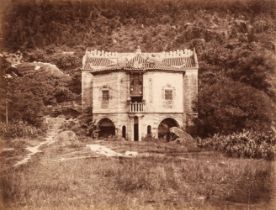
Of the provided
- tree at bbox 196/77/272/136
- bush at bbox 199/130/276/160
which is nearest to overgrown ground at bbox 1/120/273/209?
bush at bbox 199/130/276/160

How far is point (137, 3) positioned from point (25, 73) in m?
1.83

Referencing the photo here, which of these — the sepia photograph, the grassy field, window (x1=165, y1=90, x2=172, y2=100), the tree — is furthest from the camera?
window (x1=165, y1=90, x2=172, y2=100)

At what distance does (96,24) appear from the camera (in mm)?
5902

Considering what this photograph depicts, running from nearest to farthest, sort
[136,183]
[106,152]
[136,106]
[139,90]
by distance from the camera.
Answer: [136,183] < [106,152] < [136,106] < [139,90]

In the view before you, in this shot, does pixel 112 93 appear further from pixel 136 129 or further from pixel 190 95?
pixel 190 95

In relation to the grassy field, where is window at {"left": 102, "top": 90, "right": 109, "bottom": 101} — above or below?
above

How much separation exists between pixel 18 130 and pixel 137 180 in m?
1.75

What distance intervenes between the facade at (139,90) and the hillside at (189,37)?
0.46 feet

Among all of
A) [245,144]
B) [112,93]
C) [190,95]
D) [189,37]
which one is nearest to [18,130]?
[112,93]

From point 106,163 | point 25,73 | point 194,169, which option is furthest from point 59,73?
point 194,169

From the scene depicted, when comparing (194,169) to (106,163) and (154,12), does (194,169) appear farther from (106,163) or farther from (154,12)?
(154,12)

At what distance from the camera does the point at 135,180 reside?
18.0 feet

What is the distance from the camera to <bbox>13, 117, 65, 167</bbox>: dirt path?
561 cm

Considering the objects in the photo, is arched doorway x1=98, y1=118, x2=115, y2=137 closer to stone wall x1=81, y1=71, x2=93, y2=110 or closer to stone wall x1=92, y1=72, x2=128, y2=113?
stone wall x1=92, y1=72, x2=128, y2=113
